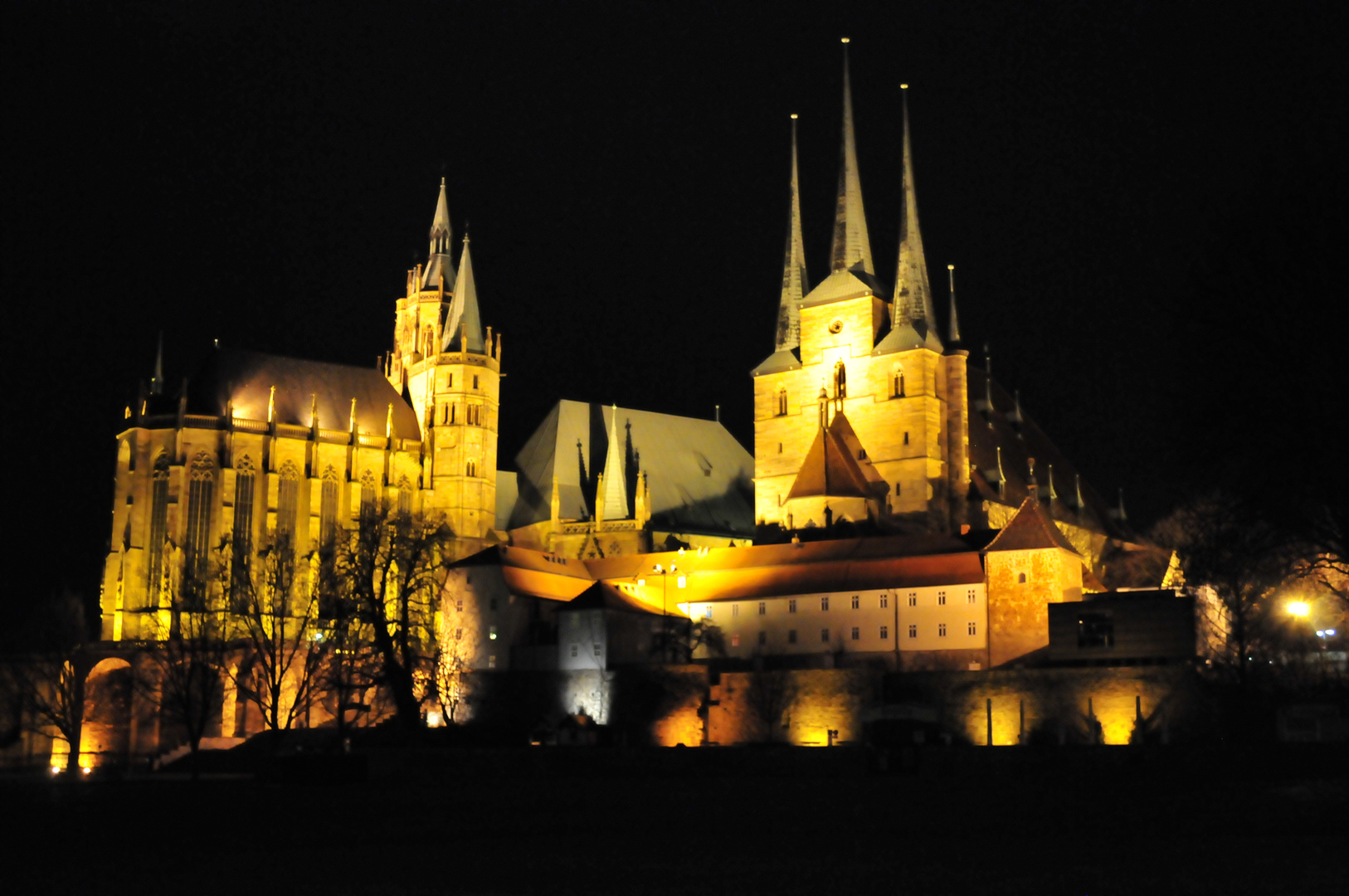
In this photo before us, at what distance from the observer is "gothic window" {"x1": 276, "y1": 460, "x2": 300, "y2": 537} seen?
287 ft

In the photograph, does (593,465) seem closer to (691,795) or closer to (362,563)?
(362,563)

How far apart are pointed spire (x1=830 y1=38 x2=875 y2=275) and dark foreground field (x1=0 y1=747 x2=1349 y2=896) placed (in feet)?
189

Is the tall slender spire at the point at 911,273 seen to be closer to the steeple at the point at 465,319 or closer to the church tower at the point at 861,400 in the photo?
the church tower at the point at 861,400

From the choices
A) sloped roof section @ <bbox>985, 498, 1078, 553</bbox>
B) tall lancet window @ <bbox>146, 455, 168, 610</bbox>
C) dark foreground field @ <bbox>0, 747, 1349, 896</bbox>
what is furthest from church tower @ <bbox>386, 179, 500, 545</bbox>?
dark foreground field @ <bbox>0, 747, 1349, 896</bbox>

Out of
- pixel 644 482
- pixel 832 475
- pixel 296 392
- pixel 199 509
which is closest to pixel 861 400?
pixel 832 475

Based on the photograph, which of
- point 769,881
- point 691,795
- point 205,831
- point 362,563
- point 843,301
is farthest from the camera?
point 843,301

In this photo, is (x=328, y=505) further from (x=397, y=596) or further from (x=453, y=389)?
(x=397, y=596)

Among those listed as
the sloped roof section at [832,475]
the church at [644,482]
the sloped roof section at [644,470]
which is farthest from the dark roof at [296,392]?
the sloped roof section at [832,475]

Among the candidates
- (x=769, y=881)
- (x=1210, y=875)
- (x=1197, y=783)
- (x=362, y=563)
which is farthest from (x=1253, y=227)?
(x=362, y=563)

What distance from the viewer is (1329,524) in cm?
3022

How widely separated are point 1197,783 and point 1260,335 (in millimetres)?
8109

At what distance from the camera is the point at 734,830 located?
25422 mm

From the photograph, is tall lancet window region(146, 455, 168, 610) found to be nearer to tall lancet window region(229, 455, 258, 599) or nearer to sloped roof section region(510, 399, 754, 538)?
tall lancet window region(229, 455, 258, 599)

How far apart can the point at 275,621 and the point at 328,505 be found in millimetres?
13583
